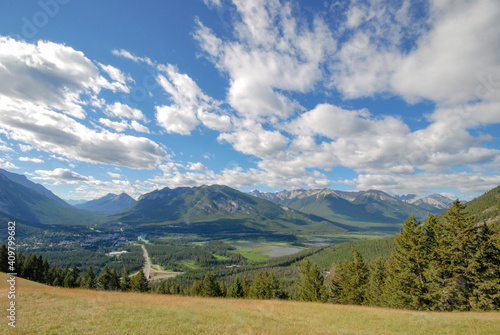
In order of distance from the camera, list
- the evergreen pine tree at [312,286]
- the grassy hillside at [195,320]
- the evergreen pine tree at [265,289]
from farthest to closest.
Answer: the evergreen pine tree at [265,289]
the evergreen pine tree at [312,286]
the grassy hillside at [195,320]

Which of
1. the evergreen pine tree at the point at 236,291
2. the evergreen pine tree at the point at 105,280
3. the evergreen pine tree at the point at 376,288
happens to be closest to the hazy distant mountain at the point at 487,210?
the evergreen pine tree at the point at 376,288

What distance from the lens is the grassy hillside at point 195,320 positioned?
1362 cm

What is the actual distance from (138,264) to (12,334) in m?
225

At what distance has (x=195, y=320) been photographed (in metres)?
16.2

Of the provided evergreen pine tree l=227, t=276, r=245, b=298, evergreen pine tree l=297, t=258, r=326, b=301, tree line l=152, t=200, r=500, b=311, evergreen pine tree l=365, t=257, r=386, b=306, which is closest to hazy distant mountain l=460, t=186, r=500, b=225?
evergreen pine tree l=365, t=257, r=386, b=306

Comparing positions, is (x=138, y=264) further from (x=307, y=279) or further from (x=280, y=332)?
(x=280, y=332)

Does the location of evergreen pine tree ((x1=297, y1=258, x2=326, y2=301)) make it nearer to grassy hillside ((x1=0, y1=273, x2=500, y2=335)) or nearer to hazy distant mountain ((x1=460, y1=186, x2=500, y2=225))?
grassy hillside ((x1=0, y1=273, x2=500, y2=335))

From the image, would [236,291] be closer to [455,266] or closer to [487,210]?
[455,266]

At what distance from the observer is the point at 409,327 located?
1767 centimetres

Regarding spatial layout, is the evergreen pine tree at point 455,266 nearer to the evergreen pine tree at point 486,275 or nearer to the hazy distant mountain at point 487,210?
the evergreen pine tree at point 486,275

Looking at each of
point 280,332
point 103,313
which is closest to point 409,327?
point 280,332

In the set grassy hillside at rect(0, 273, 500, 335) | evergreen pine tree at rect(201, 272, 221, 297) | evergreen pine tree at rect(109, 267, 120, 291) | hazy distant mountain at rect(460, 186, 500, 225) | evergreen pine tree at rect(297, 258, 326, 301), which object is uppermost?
hazy distant mountain at rect(460, 186, 500, 225)

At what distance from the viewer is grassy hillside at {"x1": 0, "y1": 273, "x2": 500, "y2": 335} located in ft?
44.7

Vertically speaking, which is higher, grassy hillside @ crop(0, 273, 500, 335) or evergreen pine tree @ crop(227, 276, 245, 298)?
grassy hillside @ crop(0, 273, 500, 335)
